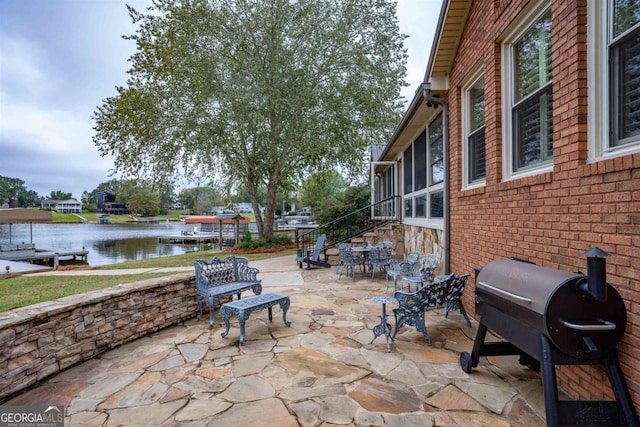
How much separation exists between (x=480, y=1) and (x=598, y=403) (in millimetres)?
4512

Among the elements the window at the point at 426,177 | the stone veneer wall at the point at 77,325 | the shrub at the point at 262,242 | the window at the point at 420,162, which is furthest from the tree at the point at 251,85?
the stone veneer wall at the point at 77,325

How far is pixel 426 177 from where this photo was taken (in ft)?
23.8

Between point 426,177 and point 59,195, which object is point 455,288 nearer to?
point 426,177

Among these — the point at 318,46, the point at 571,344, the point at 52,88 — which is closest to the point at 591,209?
the point at 571,344

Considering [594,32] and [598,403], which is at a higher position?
[594,32]

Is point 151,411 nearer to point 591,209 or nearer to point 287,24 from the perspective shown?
point 591,209

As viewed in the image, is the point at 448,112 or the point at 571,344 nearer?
the point at 571,344

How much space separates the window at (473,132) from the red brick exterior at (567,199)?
45cm

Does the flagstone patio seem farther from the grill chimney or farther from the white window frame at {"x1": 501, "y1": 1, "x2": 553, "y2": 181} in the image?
the white window frame at {"x1": 501, "y1": 1, "x2": 553, "y2": 181}

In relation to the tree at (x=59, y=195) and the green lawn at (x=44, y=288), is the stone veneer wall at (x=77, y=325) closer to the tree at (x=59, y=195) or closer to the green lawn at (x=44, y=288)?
the green lawn at (x=44, y=288)

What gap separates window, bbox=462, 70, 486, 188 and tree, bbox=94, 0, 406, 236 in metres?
9.25

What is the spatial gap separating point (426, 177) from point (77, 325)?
21.3ft

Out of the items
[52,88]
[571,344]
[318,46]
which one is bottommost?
[571,344]

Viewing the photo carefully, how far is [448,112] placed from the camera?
5418mm
